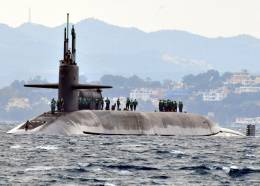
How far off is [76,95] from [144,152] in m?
22.5

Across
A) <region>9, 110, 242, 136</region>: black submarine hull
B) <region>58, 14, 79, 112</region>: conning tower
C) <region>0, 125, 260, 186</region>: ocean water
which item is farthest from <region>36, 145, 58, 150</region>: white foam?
<region>58, 14, 79, 112</region>: conning tower

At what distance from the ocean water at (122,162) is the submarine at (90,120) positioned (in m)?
6.40

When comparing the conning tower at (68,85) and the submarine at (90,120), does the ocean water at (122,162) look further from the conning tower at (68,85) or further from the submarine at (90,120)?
the conning tower at (68,85)

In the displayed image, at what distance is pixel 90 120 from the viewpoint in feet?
225

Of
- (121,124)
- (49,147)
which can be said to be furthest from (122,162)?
(121,124)

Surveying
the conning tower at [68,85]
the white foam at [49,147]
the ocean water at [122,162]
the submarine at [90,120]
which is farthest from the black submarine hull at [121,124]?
the white foam at [49,147]

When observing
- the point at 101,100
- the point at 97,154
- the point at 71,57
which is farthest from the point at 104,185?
the point at 101,100

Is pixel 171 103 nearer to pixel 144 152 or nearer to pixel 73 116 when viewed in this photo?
pixel 73 116

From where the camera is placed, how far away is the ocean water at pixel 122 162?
36.1m

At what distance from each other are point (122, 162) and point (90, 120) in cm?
2566

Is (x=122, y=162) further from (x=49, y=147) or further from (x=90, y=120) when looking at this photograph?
(x=90, y=120)

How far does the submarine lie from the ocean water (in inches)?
252

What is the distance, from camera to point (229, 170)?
40.1m

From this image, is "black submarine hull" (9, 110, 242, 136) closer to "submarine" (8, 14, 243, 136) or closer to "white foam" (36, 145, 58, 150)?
"submarine" (8, 14, 243, 136)
